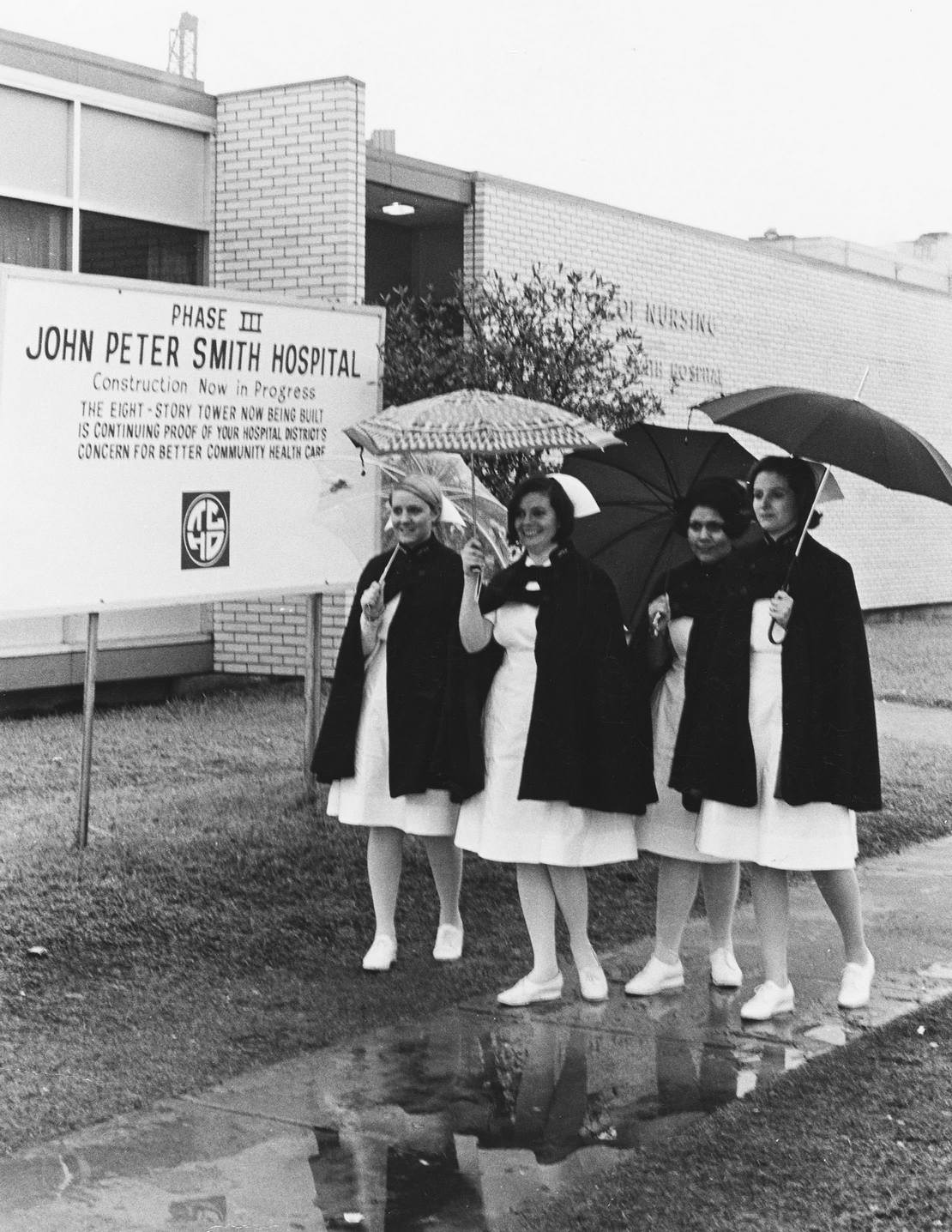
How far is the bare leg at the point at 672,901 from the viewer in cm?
639

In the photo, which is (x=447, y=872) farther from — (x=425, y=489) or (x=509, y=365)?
(x=509, y=365)

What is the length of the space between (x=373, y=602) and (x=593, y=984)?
1.60 metres

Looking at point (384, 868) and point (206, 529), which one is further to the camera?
point (206, 529)

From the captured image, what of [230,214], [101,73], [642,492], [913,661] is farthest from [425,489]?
[913,661]

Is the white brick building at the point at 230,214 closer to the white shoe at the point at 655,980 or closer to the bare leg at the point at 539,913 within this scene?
the white shoe at the point at 655,980

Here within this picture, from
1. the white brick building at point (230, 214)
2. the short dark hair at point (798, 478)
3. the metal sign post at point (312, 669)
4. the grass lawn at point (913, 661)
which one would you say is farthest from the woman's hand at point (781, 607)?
the grass lawn at point (913, 661)

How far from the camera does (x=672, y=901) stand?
21.1 feet

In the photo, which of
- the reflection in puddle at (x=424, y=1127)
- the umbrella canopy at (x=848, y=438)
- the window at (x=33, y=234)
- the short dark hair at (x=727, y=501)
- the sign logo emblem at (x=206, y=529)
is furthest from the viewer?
the window at (x=33, y=234)

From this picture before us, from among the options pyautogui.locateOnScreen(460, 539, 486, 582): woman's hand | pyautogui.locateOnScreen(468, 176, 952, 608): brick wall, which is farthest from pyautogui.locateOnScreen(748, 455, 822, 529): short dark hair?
pyautogui.locateOnScreen(468, 176, 952, 608): brick wall

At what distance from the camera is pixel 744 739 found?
5895 millimetres

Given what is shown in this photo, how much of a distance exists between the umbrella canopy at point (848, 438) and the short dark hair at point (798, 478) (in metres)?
0.14

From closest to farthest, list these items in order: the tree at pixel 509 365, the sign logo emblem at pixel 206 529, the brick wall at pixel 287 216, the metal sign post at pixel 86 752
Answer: the metal sign post at pixel 86 752, the sign logo emblem at pixel 206 529, the tree at pixel 509 365, the brick wall at pixel 287 216

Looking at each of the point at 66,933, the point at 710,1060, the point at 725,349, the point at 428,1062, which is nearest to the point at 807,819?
the point at 710,1060

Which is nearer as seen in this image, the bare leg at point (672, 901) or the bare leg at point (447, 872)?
the bare leg at point (672, 901)
